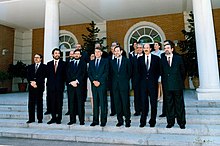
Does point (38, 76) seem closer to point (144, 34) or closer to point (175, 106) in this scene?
point (175, 106)

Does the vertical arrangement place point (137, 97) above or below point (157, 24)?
below

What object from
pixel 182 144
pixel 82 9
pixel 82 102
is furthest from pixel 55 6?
pixel 182 144

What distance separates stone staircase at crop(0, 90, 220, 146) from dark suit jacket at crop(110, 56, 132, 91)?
871mm

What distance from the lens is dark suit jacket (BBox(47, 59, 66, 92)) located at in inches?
175

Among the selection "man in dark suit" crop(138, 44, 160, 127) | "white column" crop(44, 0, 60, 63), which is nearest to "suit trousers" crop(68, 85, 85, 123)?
"man in dark suit" crop(138, 44, 160, 127)

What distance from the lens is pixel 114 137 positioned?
363cm

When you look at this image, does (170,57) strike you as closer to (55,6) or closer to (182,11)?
(55,6)

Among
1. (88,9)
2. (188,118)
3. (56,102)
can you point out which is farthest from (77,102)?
(88,9)

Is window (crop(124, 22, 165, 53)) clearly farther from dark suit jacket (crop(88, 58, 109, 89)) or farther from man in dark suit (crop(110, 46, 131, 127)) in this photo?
dark suit jacket (crop(88, 58, 109, 89))

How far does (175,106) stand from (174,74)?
640 mm

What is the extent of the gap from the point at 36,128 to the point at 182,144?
3220 mm

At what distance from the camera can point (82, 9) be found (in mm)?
8297

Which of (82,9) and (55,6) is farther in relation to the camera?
(82,9)

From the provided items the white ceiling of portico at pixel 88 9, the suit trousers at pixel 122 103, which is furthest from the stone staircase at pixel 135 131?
the white ceiling of portico at pixel 88 9
